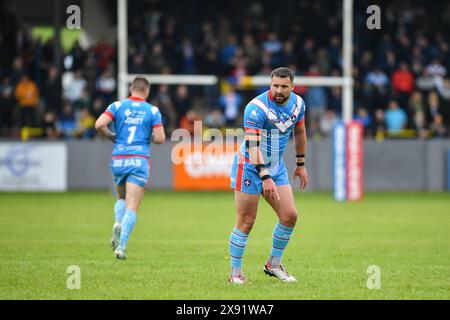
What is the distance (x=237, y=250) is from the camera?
9.91 m

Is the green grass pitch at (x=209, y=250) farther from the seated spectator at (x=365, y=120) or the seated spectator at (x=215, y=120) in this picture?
the seated spectator at (x=365, y=120)

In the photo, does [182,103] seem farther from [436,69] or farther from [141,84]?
[141,84]

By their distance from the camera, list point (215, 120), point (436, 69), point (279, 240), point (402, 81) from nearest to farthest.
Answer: point (279, 240)
point (215, 120)
point (402, 81)
point (436, 69)

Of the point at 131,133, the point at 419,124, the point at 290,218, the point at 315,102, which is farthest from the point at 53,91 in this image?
the point at 290,218

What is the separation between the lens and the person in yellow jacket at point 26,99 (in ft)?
85.6

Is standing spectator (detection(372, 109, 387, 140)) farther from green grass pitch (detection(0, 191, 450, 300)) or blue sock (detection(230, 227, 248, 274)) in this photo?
blue sock (detection(230, 227, 248, 274))

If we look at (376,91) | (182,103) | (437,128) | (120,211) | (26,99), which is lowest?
(120,211)

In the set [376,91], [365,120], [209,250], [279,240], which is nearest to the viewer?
[279,240]

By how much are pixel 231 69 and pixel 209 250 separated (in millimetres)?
14456

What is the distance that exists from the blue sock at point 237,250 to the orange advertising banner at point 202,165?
1495cm

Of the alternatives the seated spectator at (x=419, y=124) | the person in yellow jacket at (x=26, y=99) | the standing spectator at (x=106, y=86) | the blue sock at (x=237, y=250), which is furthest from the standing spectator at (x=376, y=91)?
the blue sock at (x=237, y=250)

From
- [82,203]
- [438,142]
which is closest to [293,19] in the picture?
[438,142]

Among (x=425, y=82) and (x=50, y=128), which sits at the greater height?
(x=425, y=82)

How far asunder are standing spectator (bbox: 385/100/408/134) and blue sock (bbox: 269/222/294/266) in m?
17.2
